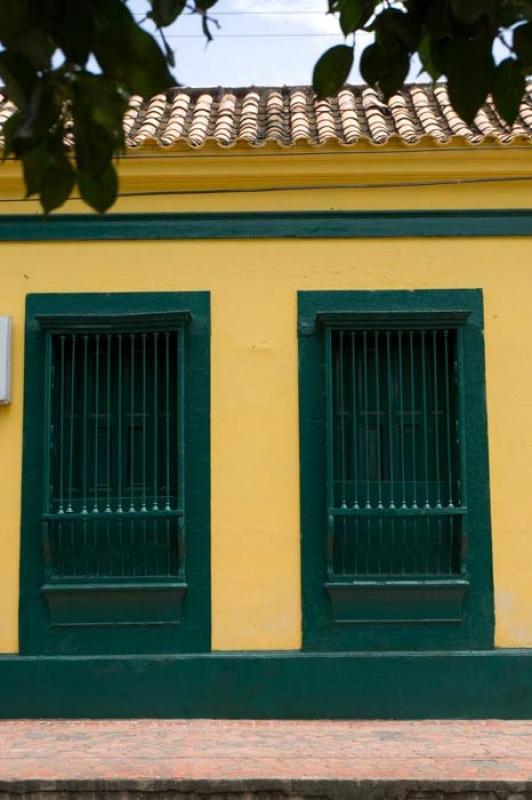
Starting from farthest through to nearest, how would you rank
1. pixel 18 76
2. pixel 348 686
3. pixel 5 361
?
pixel 5 361 < pixel 348 686 < pixel 18 76

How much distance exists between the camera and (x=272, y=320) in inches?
332

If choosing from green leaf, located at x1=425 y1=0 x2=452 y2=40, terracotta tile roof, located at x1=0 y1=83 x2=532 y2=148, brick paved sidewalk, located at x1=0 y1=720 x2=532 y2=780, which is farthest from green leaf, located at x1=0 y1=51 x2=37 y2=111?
terracotta tile roof, located at x1=0 y1=83 x2=532 y2=148

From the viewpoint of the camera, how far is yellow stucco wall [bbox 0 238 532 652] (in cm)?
827

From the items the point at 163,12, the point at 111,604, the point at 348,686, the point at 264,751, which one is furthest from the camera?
the point at 111,604

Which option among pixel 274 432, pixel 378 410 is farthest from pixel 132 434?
pixel 378 410

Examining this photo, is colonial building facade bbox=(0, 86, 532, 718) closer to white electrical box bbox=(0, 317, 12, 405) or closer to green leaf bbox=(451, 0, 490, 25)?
white electrical box bbox=(0, 317, 12, 405)

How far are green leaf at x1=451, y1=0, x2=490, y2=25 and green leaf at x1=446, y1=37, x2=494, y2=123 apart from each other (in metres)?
0.06

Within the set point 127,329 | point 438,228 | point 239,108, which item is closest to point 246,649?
point 127,329

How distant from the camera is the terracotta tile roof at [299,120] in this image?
841 centimetres

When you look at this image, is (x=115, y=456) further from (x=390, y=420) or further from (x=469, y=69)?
(x=469, y=69)

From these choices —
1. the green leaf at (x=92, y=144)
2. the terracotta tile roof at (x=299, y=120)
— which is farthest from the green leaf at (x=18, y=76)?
the terracotta tile roof at (x=299, y=120)

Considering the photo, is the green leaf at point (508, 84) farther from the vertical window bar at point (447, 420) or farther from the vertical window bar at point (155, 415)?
the vertical window bar at point (155, 415)

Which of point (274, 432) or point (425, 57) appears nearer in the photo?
point (425, 57)

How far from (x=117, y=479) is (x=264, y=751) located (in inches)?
79.7
